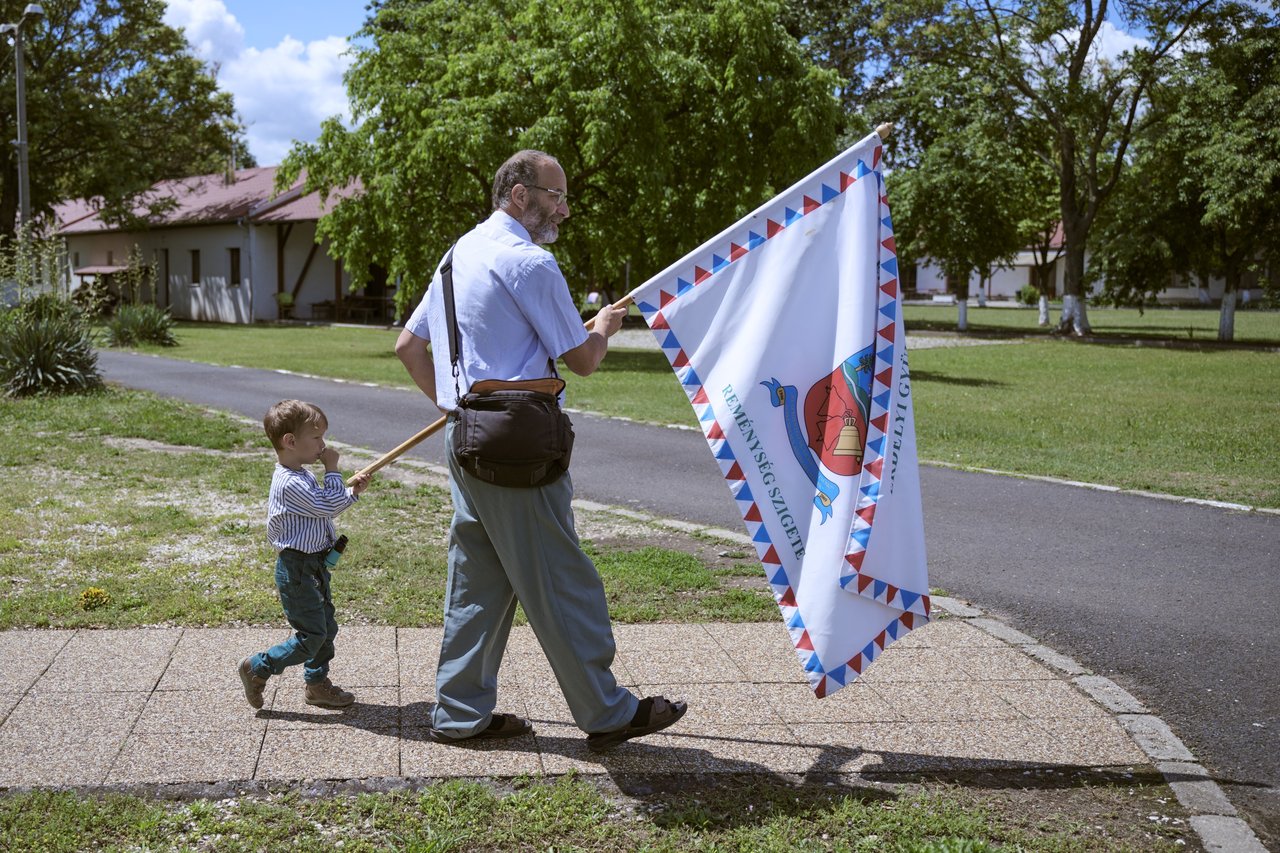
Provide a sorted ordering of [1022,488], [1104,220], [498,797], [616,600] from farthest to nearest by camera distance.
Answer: [1104,220], [1022,488], [616,600], [498,797]

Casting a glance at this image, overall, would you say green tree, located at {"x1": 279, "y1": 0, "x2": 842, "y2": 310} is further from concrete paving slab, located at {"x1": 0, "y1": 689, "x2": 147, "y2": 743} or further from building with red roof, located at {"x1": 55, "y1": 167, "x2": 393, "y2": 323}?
concrete paving slab, located at {"x1": 0, "y1": 689, "x2": 147, "y2": 743}

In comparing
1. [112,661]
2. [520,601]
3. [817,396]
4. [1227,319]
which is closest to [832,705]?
[817,396]

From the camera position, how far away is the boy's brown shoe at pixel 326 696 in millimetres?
4543

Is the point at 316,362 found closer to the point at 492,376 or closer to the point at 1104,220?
the point at 492,376

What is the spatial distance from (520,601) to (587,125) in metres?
20.0

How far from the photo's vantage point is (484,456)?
3.87 metres

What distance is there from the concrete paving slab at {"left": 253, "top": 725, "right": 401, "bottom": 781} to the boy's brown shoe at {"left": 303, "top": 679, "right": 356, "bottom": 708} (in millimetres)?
190

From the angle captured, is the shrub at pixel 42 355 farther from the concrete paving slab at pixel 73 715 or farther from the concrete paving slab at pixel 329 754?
the concrete paving slab at pixel 329 754

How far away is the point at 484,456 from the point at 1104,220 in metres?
44.1

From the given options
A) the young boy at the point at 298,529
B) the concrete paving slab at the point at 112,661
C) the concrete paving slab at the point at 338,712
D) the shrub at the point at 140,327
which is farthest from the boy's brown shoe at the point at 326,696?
the shrub at the point at 140,327

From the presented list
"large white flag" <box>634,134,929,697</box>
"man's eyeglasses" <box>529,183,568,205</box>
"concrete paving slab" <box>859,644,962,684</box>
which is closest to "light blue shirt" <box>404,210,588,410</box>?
"man's eyeglasses" <box>529,183,568,205</box>

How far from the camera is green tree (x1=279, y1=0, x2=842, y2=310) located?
2383 cm

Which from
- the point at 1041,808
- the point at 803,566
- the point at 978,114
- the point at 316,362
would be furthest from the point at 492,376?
the point at 978,114

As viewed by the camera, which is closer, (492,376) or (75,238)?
(492,376)
